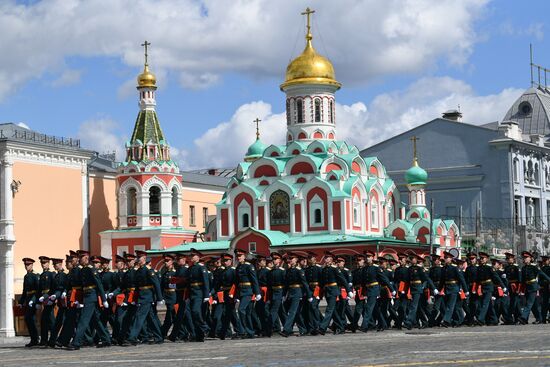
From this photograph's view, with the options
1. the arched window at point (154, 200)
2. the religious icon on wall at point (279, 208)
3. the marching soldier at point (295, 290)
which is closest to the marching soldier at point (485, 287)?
the marching soldier at point (295, 290)

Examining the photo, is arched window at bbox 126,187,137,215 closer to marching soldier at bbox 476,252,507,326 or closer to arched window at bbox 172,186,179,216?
arched window at bbox 172,186,179,216

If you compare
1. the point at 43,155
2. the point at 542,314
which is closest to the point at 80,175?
the point at 43,155

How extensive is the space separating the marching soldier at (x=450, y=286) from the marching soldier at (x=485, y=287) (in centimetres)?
37

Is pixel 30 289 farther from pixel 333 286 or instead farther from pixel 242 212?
pixel 242 212

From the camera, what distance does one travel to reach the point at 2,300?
4106 centimetres

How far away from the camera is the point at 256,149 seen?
60.3m

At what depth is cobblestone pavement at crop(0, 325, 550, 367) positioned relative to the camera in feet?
42.2

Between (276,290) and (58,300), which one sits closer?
(58,300)

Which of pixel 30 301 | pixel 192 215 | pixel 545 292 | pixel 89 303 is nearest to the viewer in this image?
pixel 89 303

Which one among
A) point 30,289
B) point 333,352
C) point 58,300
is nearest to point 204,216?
point 30,289

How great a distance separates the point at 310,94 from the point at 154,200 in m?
9.13

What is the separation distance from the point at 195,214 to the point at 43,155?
12569 millimetres

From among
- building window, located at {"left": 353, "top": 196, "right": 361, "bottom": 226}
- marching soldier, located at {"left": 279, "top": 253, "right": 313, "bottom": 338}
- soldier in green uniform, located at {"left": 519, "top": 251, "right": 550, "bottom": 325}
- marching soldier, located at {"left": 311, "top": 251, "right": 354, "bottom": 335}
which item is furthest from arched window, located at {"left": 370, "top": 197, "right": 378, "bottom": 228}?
A: marching soldier, located at {"left": 279, "top": 253, "right": 313, "bottom": 338}

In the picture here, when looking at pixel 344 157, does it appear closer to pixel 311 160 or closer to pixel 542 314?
pixel 311 160
